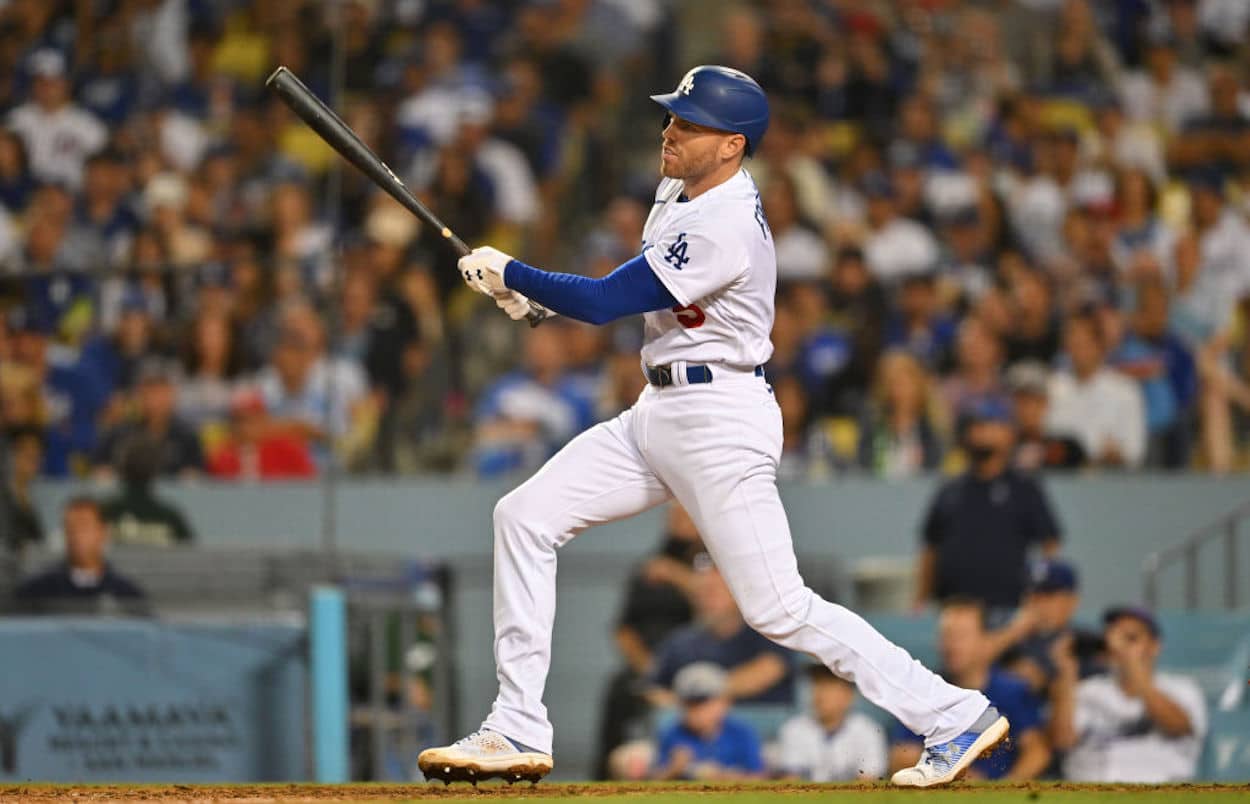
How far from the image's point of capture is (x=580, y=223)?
1108 centimetres

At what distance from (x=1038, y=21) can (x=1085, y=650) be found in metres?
5.72

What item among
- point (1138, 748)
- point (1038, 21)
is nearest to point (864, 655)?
point (1138, 748)

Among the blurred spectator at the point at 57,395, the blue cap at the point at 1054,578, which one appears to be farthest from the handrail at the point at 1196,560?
the blurred spectator at the point at 57,395

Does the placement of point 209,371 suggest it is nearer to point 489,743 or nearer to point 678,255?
point 489,743

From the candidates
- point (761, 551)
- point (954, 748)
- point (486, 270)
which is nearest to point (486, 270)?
point (486, 270)

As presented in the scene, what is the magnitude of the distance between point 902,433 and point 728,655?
69.8 inches

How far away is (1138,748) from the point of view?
24.5 feet

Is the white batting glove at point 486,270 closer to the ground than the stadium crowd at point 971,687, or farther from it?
farther from it

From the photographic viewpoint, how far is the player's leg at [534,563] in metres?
5.15

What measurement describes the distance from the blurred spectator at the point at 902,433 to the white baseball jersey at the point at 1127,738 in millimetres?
2060

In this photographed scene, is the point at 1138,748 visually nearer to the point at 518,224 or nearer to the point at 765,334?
the point at 765,334

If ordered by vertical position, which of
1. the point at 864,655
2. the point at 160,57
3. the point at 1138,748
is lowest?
the point at 1138,748

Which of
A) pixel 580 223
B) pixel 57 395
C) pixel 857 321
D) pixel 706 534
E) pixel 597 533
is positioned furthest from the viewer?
pixel 580 223

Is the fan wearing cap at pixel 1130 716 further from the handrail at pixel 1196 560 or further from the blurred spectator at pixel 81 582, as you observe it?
the blurred spectator at pixel 81 582
